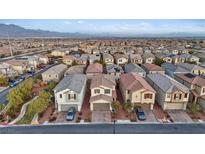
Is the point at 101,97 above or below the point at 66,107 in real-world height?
above

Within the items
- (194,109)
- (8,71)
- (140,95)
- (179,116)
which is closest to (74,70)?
(8,71)

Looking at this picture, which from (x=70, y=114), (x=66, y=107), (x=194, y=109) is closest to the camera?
(x=70, y=114)

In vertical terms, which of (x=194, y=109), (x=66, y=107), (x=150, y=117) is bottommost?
(x=150, y=117)

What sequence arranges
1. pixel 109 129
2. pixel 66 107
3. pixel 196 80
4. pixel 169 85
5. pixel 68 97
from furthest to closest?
pixel 196 80
pixel 169 85
pixel 66 107
pixel 68 97
pixel 109 129

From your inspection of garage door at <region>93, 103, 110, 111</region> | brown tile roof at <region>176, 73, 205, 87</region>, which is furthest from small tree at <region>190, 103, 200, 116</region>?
garage door at <region>93, 103, 110, 111</region>

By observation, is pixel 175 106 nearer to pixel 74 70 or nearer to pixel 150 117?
pixel 150 117

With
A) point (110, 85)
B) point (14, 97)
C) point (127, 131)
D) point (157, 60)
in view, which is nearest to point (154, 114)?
point (127, 131)
